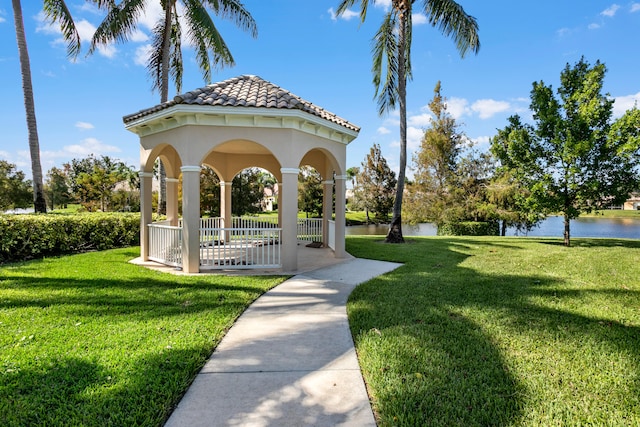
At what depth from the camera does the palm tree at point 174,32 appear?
12.3 meters

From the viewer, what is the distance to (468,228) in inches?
875

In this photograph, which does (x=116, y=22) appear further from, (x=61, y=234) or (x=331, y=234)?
(x=331, y=234)

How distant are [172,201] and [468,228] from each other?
1884cm

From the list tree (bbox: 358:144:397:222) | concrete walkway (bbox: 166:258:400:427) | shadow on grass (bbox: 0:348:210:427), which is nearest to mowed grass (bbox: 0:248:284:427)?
shadow on grass (bbox: 0:348:210:427)

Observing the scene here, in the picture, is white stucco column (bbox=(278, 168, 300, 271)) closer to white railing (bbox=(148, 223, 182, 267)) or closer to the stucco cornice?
the stucco cornice

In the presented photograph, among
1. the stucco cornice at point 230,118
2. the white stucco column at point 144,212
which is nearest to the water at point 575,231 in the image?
the stucco cornice at point 230,118

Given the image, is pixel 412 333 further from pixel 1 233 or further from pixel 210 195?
pixel 210 195

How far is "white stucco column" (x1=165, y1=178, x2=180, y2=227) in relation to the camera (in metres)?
10.4

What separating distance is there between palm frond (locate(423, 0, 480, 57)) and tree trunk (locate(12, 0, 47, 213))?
14.3m

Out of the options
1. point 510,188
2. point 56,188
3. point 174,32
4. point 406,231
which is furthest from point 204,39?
point 56,188

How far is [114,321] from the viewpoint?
4.44 m

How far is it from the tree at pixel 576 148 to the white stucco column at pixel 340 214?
7.80 m

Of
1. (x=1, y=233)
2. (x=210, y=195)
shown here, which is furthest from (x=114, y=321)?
(x=210, y=195)

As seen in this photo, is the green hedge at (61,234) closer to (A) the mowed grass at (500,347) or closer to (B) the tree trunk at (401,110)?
(A) the mowed grass at (500,347)
